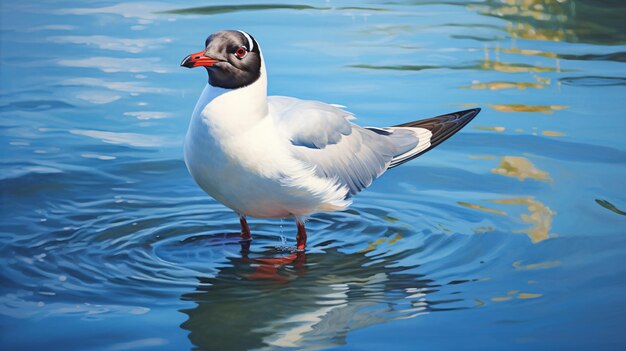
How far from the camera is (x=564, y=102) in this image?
8797 mm

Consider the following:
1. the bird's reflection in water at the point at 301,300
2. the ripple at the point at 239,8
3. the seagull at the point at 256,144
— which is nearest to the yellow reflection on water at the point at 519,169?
the seagull at the point at 256,144

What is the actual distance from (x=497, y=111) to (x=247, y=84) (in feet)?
11.1

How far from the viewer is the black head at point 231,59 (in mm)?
5559

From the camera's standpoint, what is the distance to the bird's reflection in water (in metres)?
4.61

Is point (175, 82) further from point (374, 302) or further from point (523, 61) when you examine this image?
point (374, 302)

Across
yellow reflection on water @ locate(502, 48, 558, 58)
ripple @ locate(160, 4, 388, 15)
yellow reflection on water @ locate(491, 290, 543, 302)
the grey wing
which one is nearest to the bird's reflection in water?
yellow reflection on water @ locate(491, 290, 543, 302)

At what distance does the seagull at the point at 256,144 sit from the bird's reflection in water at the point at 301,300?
0.31 m

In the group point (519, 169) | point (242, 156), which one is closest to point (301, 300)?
point (242, 156)

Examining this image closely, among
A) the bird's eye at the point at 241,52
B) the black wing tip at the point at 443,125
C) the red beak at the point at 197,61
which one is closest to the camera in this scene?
the red beak at the point at 197,61

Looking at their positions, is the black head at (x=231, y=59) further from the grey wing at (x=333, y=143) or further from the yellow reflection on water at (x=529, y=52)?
the yellow reflection on water at (x=529, y=52)

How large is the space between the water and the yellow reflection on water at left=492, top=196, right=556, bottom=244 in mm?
18

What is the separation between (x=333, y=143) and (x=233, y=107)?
0.79m

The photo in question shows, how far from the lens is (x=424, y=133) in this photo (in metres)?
6.89

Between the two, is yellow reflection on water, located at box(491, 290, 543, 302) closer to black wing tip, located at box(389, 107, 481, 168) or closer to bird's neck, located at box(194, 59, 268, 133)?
bird's neck, located at box(194, 59, 268, 133)
